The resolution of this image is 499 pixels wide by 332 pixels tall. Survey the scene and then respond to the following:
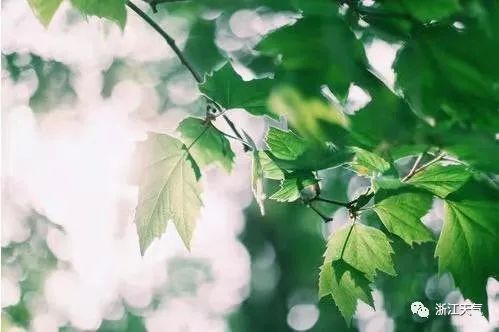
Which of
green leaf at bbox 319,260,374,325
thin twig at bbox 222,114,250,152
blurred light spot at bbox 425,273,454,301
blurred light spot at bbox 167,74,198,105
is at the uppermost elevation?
thin twig at bbox 222,114,250,152

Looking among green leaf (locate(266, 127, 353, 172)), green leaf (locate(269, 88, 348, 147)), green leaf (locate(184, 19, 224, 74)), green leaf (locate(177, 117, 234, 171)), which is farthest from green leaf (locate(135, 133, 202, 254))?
green leaf (locate(184, 19, 224, 74))

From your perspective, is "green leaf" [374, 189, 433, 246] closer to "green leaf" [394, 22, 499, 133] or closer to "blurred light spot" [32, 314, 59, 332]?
"green leaf" [394, 22, 499, 133]

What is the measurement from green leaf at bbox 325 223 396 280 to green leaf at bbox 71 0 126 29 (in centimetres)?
41

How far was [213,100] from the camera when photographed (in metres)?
0.74

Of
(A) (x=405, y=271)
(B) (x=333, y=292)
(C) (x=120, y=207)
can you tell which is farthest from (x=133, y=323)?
(B) (x=333, y=292)

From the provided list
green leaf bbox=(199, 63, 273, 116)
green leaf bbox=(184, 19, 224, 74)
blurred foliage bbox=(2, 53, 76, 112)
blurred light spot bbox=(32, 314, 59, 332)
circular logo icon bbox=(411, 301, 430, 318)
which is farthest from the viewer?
blurred light spot bbox=(32, 314, 59, 332)

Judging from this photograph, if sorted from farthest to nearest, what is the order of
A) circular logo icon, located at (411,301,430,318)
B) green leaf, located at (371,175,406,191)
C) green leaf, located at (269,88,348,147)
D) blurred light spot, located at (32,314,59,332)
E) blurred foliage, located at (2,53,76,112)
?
blurred light spot, located at (32,314,59,332) < blurred foliage, located at (2,53,76,112) < circular logo icon, located at (411,301,430,318) < green leaf, located at (371,175,406,191) < green leaf, located at (269,88,348,147)

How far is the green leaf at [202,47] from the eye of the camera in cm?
501

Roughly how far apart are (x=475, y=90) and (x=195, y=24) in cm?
517

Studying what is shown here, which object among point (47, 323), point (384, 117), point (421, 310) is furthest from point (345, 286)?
point (47, 323)

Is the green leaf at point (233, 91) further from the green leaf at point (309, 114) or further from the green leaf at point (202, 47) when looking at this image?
the green leaf at point (202, 47)

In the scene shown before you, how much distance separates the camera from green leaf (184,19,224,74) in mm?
5012

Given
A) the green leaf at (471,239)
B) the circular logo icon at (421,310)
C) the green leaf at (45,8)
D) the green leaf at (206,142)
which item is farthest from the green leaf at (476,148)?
the circular logo icon at (421,310)

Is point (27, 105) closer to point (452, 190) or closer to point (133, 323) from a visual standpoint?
point (133, 323)
